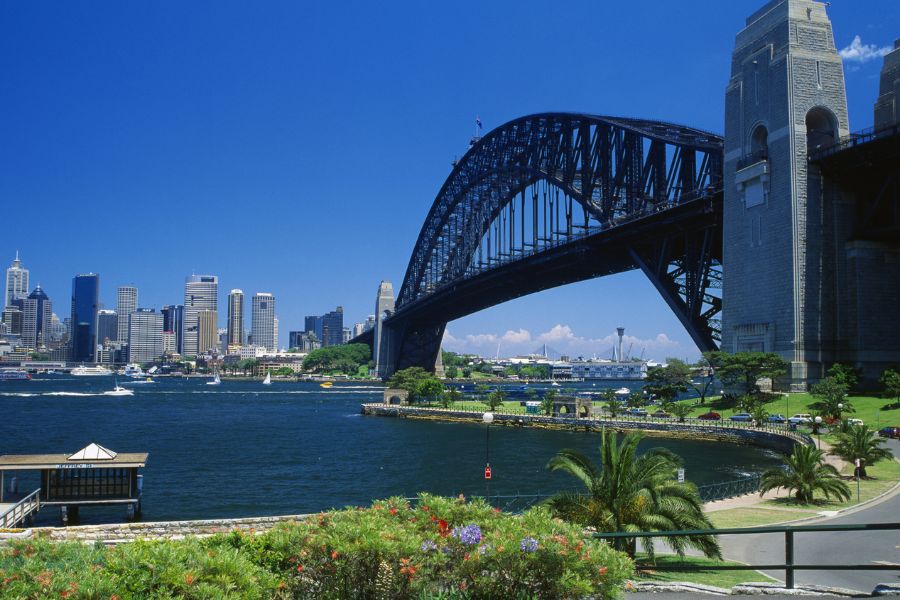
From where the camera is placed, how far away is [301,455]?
164 ft

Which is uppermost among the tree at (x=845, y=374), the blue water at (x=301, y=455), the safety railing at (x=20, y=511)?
the tree at (x=845, y=374)

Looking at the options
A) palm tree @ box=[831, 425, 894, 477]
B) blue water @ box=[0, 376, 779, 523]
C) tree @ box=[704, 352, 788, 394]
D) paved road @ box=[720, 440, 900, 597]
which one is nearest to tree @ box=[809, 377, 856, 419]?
tree @ box=[704, 352, 788, 394]

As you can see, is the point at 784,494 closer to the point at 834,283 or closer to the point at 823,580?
the point at 823,580

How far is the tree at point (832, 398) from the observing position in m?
44.7

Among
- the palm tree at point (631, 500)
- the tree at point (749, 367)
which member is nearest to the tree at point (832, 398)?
the tree at point (749, 367)

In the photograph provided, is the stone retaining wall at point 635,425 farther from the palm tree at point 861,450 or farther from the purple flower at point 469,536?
the purple flower at point 469,536

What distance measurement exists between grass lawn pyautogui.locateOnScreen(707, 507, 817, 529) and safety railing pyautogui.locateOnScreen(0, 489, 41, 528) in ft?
69.6

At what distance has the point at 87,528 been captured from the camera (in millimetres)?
20312

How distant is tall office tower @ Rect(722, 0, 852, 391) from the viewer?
52781mm

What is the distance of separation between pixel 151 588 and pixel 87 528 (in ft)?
52.1

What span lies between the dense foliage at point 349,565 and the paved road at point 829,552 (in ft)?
29.0

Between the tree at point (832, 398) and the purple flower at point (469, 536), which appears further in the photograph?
the tree at point (832, 398)

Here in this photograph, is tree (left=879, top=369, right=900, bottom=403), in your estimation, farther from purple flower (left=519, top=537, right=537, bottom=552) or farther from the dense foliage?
purple flower (left=519, top=537, right=537, bottom=552)

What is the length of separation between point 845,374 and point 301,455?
3479 cm
